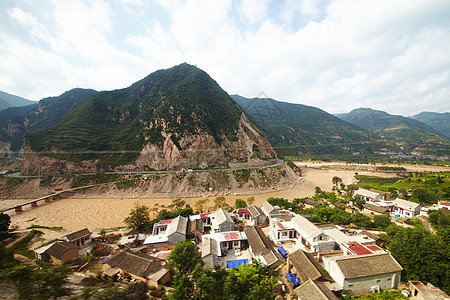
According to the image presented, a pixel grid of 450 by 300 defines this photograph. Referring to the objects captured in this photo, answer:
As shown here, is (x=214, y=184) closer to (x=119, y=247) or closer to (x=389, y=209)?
(x=119, y=247)

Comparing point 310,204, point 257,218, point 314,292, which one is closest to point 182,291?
point 314,292

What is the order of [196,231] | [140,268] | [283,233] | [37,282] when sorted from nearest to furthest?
[37,282] < [140,268] < [283,233] < [196,231]

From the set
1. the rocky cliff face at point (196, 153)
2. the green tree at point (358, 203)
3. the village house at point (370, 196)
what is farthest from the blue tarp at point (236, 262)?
the rocky cliff face at point (196, 153)

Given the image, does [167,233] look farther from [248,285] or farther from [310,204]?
[310,204]

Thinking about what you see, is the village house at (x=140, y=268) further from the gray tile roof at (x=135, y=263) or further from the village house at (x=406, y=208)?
the village house at (x=406, y=208)

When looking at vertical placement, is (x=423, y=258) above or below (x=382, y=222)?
above

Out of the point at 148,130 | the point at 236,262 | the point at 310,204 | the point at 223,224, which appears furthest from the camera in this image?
the point at 148,130

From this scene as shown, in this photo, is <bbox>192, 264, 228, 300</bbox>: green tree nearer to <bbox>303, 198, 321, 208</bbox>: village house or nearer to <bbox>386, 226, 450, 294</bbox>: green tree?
<bbox>386, 226, 450, 294</bbox>: green tree

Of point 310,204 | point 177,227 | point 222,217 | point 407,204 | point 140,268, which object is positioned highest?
point 222,217
